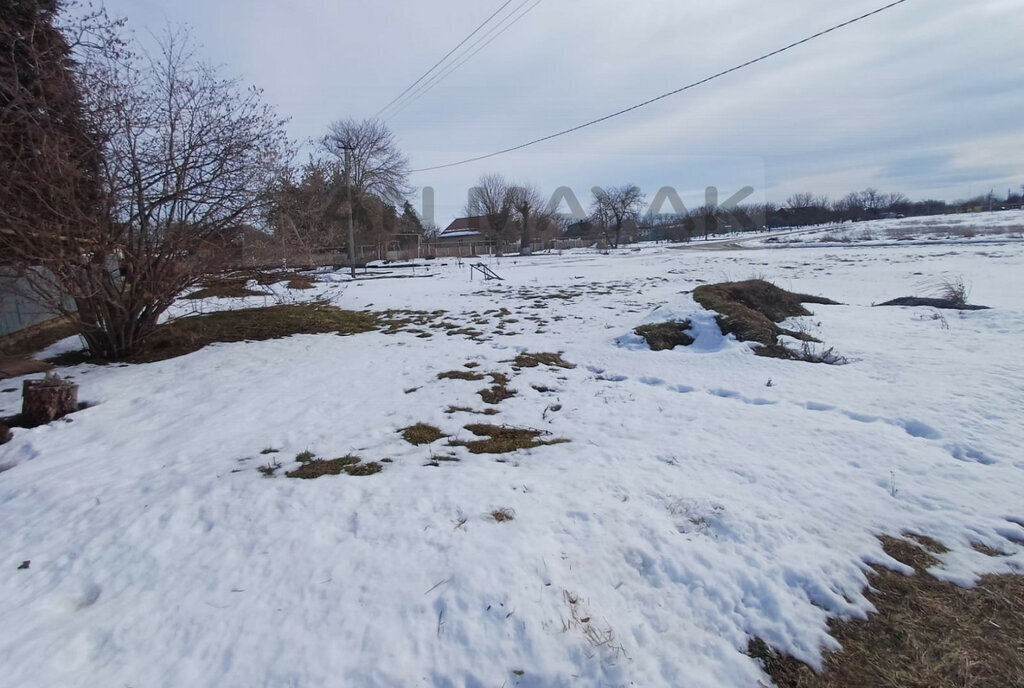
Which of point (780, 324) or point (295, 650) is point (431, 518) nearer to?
point (295, 650)

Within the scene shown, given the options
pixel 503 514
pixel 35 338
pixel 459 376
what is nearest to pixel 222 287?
pixel 35 338

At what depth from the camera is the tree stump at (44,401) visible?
190 inches

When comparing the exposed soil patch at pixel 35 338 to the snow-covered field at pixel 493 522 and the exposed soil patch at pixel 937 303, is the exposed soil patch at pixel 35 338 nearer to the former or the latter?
the snow-covered field at pixel 493 522

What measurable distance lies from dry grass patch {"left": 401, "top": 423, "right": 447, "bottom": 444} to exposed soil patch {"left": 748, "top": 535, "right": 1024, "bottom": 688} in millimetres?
2976

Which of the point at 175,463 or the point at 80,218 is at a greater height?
the point at 80,218

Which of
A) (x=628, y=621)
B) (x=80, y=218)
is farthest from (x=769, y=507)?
(x=80, y=218)

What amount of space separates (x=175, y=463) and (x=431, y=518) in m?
2.60

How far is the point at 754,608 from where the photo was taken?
7.61ft

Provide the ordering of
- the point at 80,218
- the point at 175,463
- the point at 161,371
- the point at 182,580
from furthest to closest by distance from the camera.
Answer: the point at 161,371
the point at 80,218
the point at 175,463
the point at 182,580

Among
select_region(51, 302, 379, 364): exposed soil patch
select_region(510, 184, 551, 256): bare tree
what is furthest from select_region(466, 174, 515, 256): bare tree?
select_region(51, 302, 379, 364): exposed soil patch

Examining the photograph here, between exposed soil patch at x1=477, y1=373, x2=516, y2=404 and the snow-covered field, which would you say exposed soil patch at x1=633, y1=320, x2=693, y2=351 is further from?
exposed soil patch at x1=477, y1=373, x2=516, y2=404

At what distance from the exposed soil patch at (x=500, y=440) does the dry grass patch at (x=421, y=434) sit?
232 mm

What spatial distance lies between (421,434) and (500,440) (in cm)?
80

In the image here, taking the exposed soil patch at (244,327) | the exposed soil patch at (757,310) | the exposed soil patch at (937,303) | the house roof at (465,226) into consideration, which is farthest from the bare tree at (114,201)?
the house roof at (465,226)
